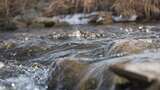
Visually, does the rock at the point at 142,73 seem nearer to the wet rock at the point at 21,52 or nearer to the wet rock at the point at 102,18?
the wet rock at the point at 21,52

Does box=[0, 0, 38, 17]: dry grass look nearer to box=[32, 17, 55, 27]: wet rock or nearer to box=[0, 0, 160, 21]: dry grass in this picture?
box=[0, 0, 160, 21]: dry grass

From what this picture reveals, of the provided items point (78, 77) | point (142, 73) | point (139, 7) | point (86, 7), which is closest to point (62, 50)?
point (78, 77)

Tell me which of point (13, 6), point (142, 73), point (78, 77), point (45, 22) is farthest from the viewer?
point (13, 6)

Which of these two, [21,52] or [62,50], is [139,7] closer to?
[21,52]

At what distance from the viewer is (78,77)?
499cm

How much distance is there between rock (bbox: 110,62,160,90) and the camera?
3.69m

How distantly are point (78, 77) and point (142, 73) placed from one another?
4.55 feet

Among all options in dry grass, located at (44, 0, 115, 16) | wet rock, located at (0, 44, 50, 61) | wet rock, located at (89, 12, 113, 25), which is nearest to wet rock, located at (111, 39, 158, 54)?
wet rock, located at (0, 44, 50, 61)

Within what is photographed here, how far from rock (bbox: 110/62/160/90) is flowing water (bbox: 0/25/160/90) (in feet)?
2.45

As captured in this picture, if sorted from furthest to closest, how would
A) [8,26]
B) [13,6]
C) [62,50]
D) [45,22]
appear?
1. [13,6]
2. [45,22]
3. [8,26]
4. [62,50]

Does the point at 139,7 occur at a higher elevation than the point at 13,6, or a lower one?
lower

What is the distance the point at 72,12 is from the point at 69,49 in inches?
256

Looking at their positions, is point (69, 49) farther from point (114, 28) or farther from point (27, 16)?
point (27, 16)

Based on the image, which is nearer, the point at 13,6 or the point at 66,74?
the point at 66,74
